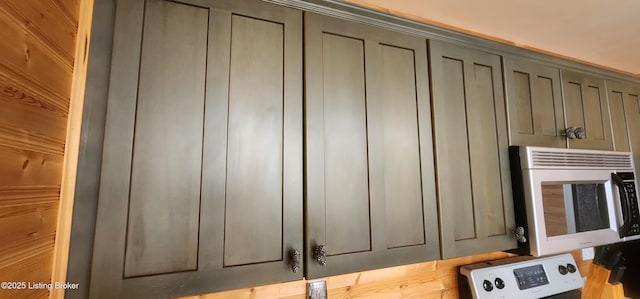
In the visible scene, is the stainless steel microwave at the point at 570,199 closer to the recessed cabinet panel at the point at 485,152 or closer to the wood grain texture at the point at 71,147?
the recessed cabinet panel at the point at 485,152

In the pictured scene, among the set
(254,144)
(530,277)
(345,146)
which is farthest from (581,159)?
(254,144)

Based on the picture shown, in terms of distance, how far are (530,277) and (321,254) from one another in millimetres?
1210

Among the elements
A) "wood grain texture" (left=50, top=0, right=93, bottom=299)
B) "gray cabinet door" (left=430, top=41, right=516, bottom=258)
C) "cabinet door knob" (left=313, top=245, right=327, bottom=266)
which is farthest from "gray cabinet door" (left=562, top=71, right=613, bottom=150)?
"wood grain texture" (left=50, top=0, right=93, bottom=299)

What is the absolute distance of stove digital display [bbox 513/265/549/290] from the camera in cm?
141

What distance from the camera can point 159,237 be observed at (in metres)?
0.77

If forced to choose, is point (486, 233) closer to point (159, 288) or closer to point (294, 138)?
point (294, 138)

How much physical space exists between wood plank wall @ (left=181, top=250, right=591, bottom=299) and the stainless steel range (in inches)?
2.5

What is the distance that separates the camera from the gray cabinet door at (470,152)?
3.76ft

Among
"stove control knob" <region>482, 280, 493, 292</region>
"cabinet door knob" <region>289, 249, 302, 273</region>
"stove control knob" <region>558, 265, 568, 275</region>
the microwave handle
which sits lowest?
"stove control knob" <region>482, 280, 493, 292</region>

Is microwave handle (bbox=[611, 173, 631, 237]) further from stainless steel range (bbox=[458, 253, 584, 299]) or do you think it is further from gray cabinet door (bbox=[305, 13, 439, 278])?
gray cabinet door (bbox=[305, 13, 439, 278])

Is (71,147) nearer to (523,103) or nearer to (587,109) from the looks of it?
(523,103)

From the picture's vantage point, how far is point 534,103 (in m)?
1.39

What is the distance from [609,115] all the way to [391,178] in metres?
1.45

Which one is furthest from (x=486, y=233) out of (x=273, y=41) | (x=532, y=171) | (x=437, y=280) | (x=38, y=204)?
(x=38, y=204)
